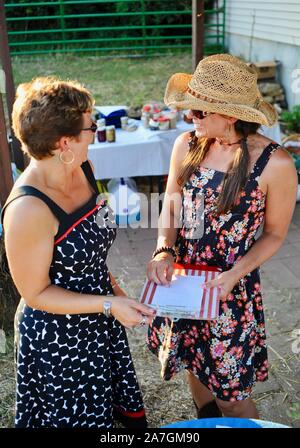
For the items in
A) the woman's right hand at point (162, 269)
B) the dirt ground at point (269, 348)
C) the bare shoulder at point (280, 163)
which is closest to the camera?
the bare shoulder at point (280, 163)

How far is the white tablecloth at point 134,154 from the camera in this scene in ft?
14.9

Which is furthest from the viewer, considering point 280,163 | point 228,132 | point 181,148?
point 181,148

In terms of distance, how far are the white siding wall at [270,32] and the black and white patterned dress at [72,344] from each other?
22.8ft

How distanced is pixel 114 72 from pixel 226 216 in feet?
32.9

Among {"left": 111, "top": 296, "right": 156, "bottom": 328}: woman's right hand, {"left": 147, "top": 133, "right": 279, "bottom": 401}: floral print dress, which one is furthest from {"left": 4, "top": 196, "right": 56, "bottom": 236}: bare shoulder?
{"left": 147, "top": 133, "right": 279, "bottom": 401}: floral print dress

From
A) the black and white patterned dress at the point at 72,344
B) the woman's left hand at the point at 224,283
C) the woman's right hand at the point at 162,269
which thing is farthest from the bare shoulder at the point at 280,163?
the black and white patterned dress at the point at 72,344

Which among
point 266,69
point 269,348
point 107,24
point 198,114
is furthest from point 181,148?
point 107,24

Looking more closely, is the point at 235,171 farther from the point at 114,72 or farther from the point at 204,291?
the point at 114,72

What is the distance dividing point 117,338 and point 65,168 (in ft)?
2.69

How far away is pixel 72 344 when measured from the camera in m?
1.80

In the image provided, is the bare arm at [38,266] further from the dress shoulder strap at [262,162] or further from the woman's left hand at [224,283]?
the dress shoulder strap at [262,162]

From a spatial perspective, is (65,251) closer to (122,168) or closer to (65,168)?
(65,168)

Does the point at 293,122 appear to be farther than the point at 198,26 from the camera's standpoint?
Yes

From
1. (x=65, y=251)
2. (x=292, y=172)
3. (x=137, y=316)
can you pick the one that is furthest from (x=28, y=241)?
(x=292, y=172)
